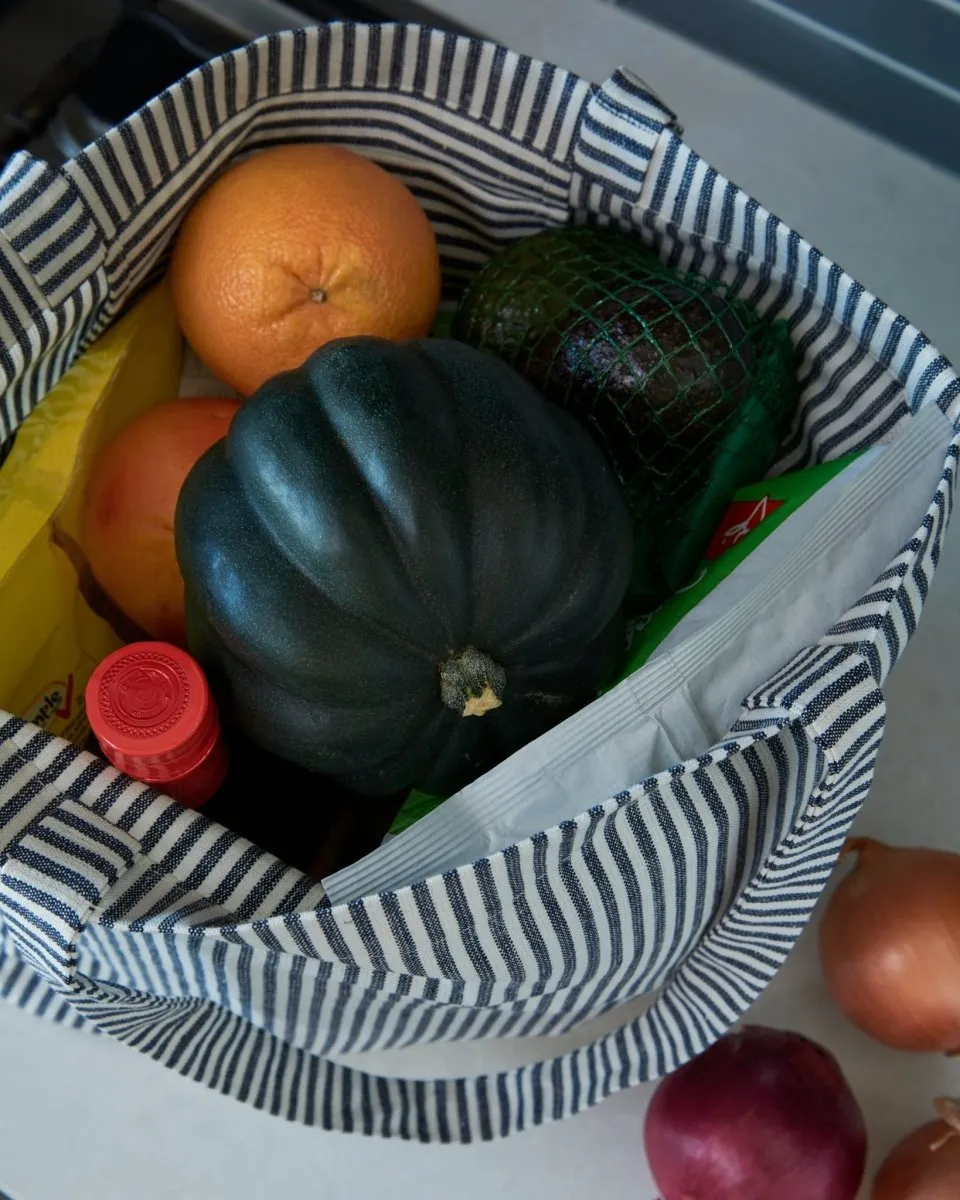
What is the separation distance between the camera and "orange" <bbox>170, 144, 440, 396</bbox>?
1.81ft

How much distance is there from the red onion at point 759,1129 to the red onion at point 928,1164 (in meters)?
0.02

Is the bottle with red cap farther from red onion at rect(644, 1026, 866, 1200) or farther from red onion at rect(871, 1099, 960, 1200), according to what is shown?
red onion at rect(871, 1099, 960, 1200)

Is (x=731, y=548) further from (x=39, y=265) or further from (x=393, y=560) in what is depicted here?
(x=39, y=265)

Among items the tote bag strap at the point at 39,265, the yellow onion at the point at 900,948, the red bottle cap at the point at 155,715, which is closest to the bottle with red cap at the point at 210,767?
the red bottle cap at the point at 155,715

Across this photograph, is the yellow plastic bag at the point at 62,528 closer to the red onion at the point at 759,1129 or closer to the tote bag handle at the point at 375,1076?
the tote bag handle at the point at 375,1076

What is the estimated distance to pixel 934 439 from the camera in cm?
51

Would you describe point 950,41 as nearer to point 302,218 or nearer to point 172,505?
point 302,218

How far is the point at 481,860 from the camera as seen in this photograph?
17.3 inches

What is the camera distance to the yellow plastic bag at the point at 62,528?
0.55m

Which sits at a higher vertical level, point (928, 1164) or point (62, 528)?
point (62, 528)

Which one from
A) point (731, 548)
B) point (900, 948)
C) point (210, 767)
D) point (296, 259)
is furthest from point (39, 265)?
point (900, 948)

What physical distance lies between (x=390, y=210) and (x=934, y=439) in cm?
27

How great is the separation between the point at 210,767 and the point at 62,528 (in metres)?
0.15

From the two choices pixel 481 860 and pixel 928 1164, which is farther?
pixel 928 1164
